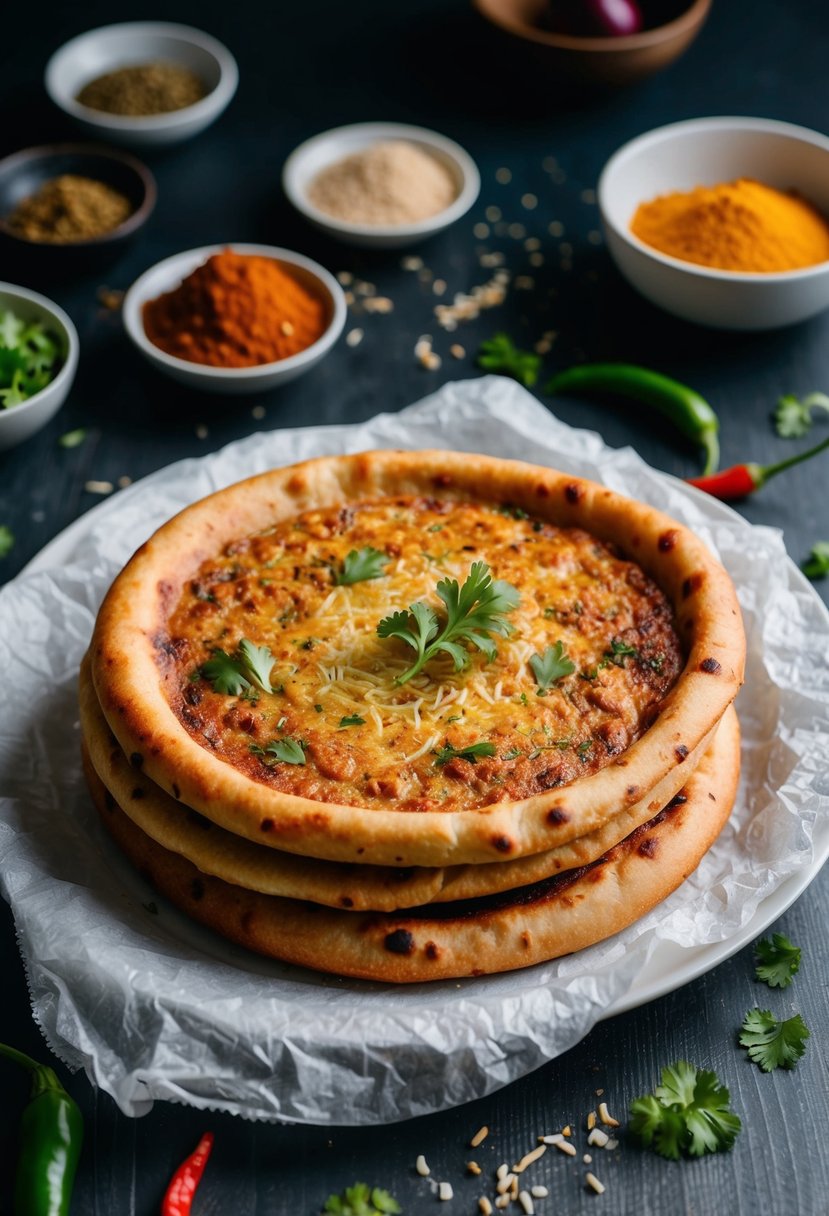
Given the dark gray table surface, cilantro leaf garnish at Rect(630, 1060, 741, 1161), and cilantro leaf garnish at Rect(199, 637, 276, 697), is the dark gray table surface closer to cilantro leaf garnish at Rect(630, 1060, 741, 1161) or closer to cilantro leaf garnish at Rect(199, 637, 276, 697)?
cilantro leaf garnish at Rect(630, 1060, 741, 1161)

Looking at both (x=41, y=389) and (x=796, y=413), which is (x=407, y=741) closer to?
(x=41, y=389)

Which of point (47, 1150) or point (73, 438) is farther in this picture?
point (73, 438)

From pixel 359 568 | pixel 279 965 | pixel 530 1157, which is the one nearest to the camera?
pixel 530 1157

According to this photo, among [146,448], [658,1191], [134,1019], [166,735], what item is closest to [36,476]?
[146,448]

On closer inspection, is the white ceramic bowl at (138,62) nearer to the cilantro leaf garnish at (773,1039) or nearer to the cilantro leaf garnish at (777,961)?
the cilantro leaf garnish at (777,961)

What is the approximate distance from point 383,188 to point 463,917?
15.3 ft

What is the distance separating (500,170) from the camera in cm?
778

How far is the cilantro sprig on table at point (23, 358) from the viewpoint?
579 cm

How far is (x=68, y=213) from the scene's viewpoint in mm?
6777

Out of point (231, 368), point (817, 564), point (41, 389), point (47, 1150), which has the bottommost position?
point (47, 1150)

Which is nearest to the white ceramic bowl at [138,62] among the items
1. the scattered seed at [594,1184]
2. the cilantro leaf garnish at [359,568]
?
the cilantro leaf garnish at [359,568]

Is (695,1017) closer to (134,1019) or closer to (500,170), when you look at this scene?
(134,1019)

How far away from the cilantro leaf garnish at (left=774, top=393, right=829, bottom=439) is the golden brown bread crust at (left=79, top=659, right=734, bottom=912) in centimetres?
279

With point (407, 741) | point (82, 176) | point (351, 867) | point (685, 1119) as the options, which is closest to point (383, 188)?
point (82, 176)
